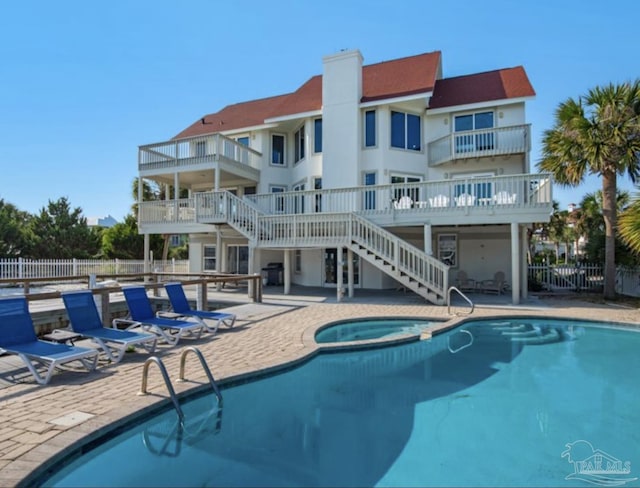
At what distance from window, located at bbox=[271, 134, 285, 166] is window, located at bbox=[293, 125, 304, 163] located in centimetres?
74

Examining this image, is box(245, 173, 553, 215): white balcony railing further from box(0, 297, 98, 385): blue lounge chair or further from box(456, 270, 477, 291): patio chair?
box(0, 297, 98, 385): blue lounge chair

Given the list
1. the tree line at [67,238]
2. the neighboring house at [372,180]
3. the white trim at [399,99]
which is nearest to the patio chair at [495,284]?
the neighboring house at [372,180]

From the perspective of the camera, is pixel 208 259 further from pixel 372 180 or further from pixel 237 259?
pixel 372 180

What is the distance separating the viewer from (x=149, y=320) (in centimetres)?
809

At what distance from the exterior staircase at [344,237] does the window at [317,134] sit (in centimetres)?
514

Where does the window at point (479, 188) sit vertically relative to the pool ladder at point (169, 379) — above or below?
above

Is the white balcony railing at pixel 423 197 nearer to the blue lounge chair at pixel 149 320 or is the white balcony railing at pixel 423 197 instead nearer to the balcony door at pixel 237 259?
the balcony door at pixel 237 259

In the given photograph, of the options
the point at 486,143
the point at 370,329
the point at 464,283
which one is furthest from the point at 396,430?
the point at 486,143

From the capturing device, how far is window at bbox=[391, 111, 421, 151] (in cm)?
1841

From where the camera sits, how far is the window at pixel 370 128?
18.4 metres

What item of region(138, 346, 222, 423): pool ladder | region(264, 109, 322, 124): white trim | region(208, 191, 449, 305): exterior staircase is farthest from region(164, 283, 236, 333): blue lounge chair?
region(264, 109, 322, 124): white trim

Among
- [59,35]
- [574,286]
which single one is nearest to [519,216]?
[574,286]

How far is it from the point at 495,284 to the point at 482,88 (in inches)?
372

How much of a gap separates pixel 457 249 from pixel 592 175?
6.11 m
